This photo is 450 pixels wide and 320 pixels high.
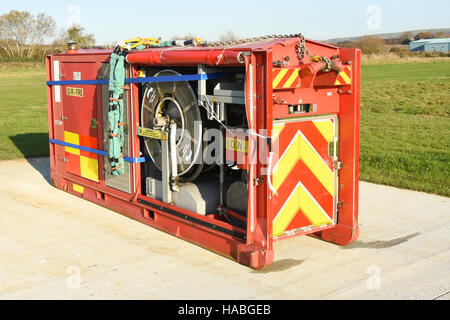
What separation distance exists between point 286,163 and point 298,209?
50 cm

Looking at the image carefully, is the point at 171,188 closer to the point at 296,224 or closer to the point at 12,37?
the point at 296,224

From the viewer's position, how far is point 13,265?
5.46 metres

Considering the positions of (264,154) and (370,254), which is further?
(370,254)

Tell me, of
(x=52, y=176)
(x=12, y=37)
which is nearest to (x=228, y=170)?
(x=52, y=176)

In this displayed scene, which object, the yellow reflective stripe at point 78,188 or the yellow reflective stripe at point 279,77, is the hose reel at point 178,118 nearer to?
the yellow reflective stripe at point 279,77

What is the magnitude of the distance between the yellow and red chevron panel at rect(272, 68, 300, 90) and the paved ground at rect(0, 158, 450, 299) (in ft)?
5.44

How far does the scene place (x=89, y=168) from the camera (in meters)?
7.89

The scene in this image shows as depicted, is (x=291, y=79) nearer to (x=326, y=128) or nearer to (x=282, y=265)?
(x=326, y=128)

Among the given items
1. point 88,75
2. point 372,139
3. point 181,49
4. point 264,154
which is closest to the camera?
point 264,154

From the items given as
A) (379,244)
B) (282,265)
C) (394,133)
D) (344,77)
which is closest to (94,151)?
(282,265)

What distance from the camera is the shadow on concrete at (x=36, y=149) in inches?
401

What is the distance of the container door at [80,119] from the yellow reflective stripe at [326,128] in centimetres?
322
